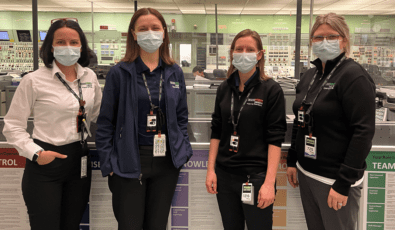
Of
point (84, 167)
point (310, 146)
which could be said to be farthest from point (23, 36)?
point (310, 146)

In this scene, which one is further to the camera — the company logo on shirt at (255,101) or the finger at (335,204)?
the company logo on shirt at (255,101)

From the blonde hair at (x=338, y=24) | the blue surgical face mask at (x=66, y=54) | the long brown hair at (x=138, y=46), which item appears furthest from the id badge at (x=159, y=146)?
the blonde hair at (x=338, y=24)

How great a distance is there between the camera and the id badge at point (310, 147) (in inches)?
56.5

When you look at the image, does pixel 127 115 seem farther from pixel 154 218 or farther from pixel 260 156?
pixel 260 156

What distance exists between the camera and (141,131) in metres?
1.51

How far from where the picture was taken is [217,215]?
2059mm

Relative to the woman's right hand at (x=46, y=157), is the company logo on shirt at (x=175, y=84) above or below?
above

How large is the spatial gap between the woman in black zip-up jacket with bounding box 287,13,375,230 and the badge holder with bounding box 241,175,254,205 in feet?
0.90

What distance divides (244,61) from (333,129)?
523 millimetres

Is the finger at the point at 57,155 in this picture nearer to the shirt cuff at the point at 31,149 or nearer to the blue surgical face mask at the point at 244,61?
the shirt cuff at the point at 31,149

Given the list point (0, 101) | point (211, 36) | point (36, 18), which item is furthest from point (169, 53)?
point (211, 36)

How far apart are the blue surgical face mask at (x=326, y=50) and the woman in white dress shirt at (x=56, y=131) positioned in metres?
1.19

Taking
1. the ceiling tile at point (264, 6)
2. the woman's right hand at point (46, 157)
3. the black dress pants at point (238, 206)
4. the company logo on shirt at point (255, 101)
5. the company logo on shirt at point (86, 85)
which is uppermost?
the ceiling tile at point (264, 6)

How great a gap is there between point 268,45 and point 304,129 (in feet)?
17.8
